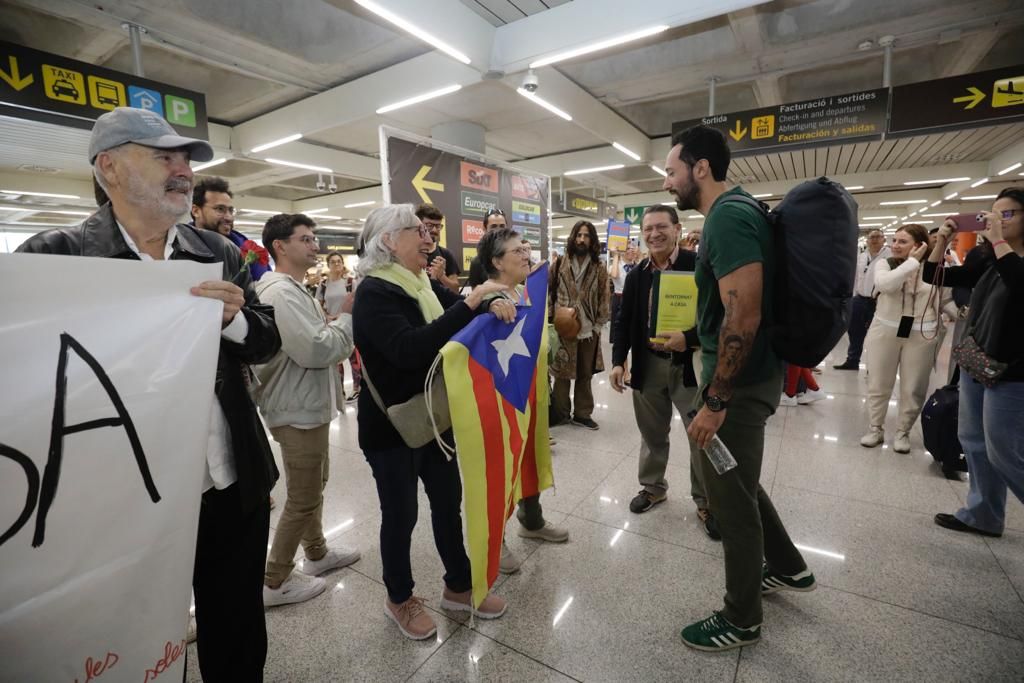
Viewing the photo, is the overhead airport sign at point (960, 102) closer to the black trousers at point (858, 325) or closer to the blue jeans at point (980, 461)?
the black trousers at point (858, 325)

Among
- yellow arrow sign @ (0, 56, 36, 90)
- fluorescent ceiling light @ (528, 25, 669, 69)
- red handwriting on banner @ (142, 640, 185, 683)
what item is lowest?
red handwriting on banner @ (142, 640, 185, 683)

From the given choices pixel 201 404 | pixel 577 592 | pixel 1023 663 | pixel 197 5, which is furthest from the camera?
pixel 197 5

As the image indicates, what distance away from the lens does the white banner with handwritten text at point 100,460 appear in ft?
2.49

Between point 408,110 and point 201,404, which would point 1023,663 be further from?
point 408,110

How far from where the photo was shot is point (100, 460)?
2.81ft

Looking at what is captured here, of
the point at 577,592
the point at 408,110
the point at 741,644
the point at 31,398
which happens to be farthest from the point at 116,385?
the point at 408,110

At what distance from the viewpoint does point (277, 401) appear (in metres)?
1.84

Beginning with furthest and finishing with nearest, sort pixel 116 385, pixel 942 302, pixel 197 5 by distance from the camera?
pixel 197 5
pixel 942 302
pixel 116 385

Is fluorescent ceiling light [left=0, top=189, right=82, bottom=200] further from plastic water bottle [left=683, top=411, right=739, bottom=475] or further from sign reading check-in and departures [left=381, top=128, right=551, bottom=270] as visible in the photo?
plastic water bottle [left=683, top=411, right=739, bottom=475]

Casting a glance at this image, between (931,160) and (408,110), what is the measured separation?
10.5 metres

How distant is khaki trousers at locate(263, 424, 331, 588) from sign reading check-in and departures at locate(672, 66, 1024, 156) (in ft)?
18.6

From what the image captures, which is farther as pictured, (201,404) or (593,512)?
(593,512)

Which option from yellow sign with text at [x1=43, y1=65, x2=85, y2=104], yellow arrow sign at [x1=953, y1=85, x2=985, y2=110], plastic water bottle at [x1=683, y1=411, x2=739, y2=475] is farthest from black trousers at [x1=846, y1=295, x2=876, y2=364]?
yellow sign with text at [x1=43, y1=65, x2=85, y2=104]

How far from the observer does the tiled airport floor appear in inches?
63.0
